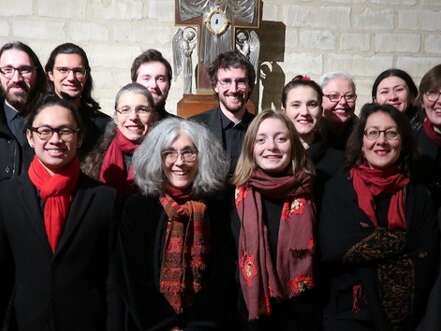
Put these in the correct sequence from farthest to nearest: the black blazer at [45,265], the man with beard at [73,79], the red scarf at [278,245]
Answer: the man with beard at [73,79]
the red scarf at [278,245]
the black blazer at [45,265]

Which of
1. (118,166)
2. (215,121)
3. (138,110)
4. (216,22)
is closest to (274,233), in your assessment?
(118,166)

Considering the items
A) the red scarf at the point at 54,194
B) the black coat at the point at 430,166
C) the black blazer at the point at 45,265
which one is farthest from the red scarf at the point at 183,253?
the black coat at the point at 430,166

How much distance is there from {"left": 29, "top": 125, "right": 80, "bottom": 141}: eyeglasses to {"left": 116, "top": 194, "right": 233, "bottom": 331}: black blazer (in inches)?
13.9

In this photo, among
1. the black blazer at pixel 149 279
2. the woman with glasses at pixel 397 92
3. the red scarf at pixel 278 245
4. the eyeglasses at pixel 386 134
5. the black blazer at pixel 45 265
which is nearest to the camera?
the black blazer at pixel 45 265

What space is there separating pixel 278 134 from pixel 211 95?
9.06 feet

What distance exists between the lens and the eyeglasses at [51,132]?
2.28 meters

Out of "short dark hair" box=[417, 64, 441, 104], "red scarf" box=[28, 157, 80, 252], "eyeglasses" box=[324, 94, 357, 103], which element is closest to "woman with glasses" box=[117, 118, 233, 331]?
"red scarf" box=[28, 157, 80, 252]

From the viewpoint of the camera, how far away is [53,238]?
224cm

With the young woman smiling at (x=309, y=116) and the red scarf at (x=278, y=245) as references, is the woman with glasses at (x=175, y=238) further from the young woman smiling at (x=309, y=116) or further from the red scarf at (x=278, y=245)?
the young woman smiling at (x=309, y=116)

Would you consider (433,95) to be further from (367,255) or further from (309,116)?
(367,255)

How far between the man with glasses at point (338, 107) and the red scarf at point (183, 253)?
122 centimetres

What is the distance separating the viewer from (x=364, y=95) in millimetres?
6051

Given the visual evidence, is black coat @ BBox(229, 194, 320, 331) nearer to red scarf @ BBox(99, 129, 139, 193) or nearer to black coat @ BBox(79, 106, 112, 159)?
red scarf @ BBox(99, 129, 139, 193)

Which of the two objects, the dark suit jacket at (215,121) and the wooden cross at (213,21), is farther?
the wooden cross at (213,21)
